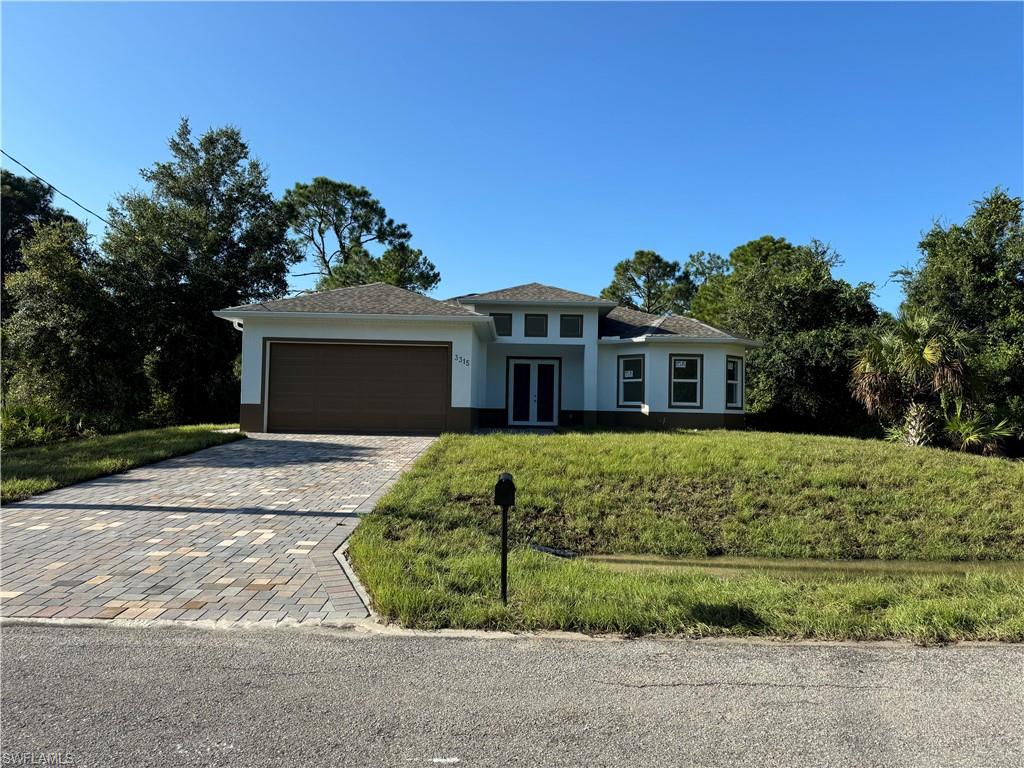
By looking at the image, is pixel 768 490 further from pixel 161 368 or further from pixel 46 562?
pixel 161 368

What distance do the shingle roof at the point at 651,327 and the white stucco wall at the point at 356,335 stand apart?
556 centimetres

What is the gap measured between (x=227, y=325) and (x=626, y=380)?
1606 cm

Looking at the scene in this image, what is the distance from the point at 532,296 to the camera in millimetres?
18719

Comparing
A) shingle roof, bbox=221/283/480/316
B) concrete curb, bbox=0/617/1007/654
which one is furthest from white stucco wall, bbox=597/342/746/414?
concrete curb, bbox=0/617/1007/654

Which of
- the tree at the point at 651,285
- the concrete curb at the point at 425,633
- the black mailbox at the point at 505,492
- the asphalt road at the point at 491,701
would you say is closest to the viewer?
the asphalt road at the point at 491,701

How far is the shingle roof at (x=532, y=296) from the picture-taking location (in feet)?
60.1

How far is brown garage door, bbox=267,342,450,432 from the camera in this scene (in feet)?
51.5

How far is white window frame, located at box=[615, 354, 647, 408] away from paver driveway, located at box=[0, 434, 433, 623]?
10.0 meters

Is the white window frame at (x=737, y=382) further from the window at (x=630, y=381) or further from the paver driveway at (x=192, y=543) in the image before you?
the paver driveway at (x=192, y=543)

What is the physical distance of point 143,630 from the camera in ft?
13.3

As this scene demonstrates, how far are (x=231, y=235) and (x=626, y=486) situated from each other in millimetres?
22740

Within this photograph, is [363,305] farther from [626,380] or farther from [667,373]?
[667,373]

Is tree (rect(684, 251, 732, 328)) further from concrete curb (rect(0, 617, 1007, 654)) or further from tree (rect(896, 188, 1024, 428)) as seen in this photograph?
concrete curb (rect(0, 617, 1007, 654))

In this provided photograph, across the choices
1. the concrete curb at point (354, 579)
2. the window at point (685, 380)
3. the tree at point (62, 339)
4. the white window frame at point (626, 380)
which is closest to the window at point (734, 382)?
the window at point (685, 380)
